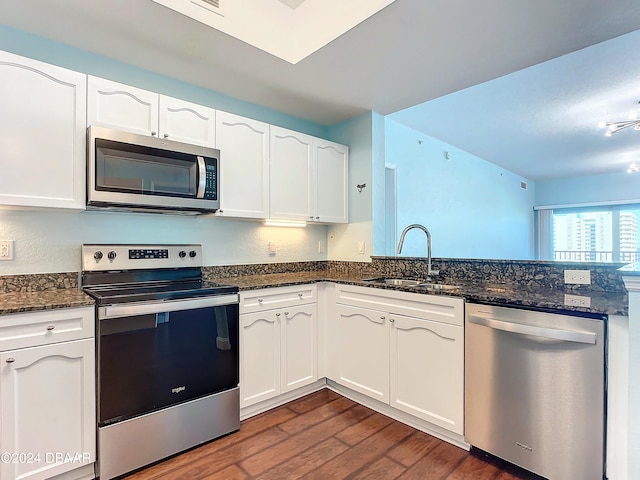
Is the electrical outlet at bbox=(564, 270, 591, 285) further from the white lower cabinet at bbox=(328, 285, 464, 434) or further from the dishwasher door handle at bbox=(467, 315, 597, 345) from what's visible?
the white lower cabinet at bbox=(328, 285, 464, 434)

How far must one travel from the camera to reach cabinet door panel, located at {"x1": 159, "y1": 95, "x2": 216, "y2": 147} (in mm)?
Result: 2127

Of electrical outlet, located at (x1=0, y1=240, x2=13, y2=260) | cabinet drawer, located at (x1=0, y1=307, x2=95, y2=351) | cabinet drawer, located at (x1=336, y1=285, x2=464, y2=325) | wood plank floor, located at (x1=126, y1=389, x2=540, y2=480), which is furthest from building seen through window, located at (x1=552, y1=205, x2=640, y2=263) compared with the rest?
electrical outlet, located at (x1=0, y1=240, x2=13, y2=260)

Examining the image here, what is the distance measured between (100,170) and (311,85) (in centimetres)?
156

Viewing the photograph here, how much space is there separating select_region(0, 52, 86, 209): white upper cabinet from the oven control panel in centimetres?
36

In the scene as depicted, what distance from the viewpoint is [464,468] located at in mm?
1777

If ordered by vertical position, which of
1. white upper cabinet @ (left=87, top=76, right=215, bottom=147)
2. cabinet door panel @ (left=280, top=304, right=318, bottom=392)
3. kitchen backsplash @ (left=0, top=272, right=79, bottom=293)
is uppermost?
white upper cabinet @ (left=87, top=76, right=215, bottom=147)

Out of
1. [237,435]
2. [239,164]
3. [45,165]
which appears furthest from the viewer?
[239,164]

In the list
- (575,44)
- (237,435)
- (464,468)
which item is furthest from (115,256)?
(575,44)

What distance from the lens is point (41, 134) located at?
1731 millimetres

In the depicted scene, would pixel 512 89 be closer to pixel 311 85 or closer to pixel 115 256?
pixel 311 85

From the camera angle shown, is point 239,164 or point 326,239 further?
point 326,239

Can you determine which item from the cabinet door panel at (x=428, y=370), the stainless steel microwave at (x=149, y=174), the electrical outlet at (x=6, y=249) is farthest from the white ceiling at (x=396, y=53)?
the cabinet door panel at (x=428, y=370)

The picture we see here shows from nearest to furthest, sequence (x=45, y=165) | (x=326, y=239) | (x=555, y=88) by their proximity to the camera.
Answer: (x=45, y=165) < (x=555, y=88) < (x=326, y=239)

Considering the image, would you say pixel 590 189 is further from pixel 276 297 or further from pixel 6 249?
pixel 6 249
